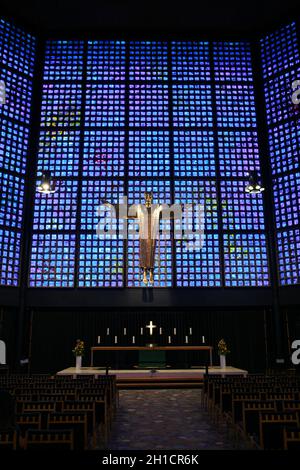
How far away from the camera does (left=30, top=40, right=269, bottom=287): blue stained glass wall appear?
69.2 ft

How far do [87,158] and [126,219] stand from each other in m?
4.43

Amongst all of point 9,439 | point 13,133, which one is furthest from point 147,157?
point 9,439

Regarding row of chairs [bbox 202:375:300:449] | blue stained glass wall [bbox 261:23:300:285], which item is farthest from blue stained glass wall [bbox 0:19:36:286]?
row of chairs [bbox 202:375:300:449]

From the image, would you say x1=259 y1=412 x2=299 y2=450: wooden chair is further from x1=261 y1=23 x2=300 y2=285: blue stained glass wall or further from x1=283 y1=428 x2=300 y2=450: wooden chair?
x1=261 y1=23 x2=300 y2=285: blue stained glass wall

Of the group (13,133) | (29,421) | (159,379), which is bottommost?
(159,379)

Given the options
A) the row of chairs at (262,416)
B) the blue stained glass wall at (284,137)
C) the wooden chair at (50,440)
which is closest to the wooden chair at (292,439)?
the row of chairs at (262,416)

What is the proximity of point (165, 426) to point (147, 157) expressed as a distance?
1680 cm

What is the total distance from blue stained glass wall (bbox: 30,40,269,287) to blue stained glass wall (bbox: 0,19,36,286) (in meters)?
1.02

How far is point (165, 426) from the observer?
27.5 ft

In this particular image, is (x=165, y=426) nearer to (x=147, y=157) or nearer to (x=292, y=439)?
(x=292, y=439)

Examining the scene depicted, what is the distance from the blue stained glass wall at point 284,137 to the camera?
2062 centimetres

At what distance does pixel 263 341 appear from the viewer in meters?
20.9

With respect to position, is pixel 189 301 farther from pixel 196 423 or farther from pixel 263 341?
pixel 196 423

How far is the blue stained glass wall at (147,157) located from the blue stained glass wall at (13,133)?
1.02 meters
